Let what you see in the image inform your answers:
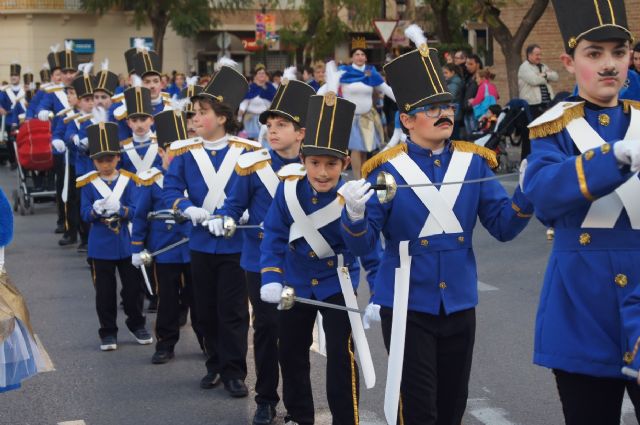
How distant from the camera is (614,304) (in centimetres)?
429

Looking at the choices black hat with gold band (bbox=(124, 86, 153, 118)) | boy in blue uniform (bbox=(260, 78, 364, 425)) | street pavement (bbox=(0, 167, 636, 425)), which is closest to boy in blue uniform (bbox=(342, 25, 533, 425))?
boy in blue uniform (bbox=(260, 78, 364, 425))

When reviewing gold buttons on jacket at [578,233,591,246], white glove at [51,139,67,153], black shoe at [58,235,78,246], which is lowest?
black shoe at [58,235,78,246]

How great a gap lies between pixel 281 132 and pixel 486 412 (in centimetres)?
202

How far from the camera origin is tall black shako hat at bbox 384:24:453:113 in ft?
18.3

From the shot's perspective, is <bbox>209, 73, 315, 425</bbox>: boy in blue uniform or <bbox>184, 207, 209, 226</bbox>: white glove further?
<bbox>184, 207, 209, 226</bbox>: white glove

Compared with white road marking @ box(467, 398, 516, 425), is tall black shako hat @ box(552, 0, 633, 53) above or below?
above

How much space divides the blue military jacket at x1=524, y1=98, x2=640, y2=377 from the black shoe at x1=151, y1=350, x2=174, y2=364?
16.8ft

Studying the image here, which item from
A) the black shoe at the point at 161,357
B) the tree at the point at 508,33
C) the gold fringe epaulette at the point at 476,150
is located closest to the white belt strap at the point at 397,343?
the gold fringe epaulette at the point at 476,150

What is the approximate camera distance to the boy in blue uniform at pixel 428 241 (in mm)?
5383

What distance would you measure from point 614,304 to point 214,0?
5124cm

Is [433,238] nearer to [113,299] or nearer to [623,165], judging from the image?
[623,165]

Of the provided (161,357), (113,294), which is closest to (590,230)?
(161,357)

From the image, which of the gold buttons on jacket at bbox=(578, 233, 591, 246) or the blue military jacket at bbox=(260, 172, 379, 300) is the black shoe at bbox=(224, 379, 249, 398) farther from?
the gold buttons on jacket at bbox=(578, 233, 591, 246)

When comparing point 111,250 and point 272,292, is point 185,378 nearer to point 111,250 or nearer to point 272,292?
point 111,250
